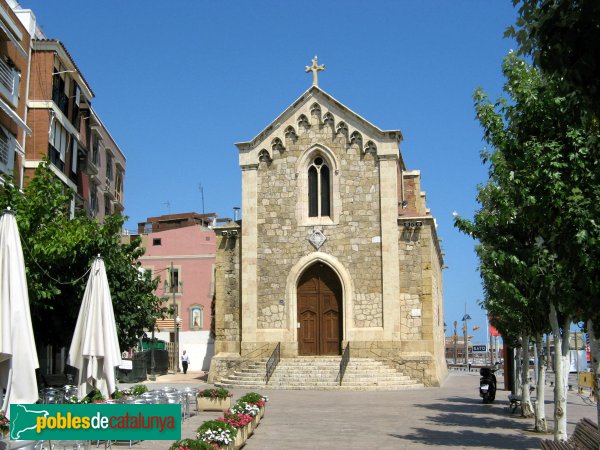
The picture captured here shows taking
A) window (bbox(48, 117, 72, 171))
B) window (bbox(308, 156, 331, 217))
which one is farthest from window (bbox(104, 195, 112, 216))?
window (bbox(308, 156, 331, 217))

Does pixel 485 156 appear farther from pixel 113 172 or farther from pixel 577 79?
pixel 113 172

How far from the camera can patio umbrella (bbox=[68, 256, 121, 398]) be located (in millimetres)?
14367

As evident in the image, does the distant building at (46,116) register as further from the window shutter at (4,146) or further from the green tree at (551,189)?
the green tree at (551,189)

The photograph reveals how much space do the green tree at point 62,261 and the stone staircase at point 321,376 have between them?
5.30m

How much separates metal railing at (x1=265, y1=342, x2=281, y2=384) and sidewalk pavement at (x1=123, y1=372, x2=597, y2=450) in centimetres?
246

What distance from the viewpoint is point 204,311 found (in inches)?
2127

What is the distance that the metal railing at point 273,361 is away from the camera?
28484 millimetres

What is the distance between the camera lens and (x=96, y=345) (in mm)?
14414

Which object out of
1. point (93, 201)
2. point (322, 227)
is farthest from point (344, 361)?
point (93, 201)

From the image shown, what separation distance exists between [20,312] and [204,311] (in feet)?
145

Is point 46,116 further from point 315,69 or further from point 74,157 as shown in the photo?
point 315,69

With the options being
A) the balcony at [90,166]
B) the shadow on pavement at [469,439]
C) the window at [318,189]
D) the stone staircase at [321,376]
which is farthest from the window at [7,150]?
the shadow on pavement at [469,439]

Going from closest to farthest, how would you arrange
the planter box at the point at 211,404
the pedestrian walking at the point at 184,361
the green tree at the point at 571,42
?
1. the green tree at the point at 571,42
2. the planter box at the point at 211,404
3. the pedestrian walking at the point at 184,361

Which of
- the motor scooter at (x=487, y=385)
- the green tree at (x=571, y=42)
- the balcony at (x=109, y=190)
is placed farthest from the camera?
the balcony at (x=109, y=190)
